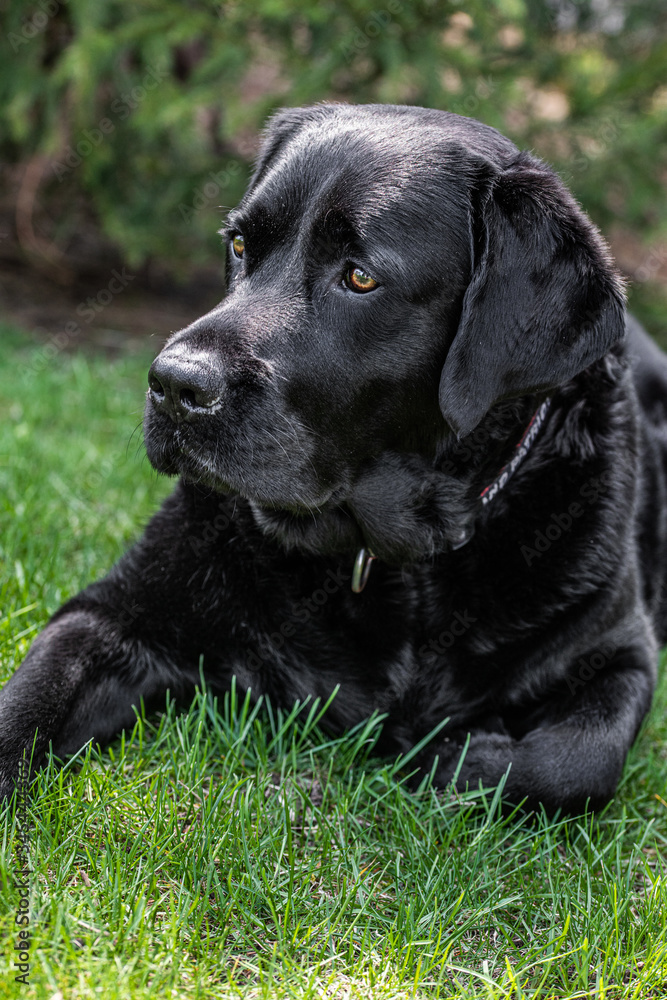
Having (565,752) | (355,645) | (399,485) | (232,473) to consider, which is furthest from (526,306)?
(565,752)

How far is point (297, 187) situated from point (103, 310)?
Answer: 15.3ft

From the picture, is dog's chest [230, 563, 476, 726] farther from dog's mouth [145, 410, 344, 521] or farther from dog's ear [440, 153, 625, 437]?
dog's ear [440, 153, 625, 437]

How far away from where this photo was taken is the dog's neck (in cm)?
238

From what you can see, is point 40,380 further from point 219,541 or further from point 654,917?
point 654,917

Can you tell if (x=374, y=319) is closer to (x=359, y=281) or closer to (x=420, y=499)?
(x=359, y=281)

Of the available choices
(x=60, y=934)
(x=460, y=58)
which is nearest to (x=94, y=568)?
(x=60, y=934)

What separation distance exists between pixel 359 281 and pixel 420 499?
1.82 feet

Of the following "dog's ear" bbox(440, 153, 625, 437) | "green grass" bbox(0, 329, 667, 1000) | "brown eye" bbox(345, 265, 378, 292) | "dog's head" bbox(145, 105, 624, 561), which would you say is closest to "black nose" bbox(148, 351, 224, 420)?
"dog's head" bbox(145, 105, 624, 561)

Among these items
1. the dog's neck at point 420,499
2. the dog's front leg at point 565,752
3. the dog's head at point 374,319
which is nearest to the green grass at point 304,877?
the dog's front leg at point 565,752

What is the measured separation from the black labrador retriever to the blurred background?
7.08ft

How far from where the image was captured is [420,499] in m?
2.39

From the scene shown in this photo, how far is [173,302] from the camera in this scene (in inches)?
276

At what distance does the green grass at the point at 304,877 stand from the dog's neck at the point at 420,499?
17.2 inches

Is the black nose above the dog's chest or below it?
above
